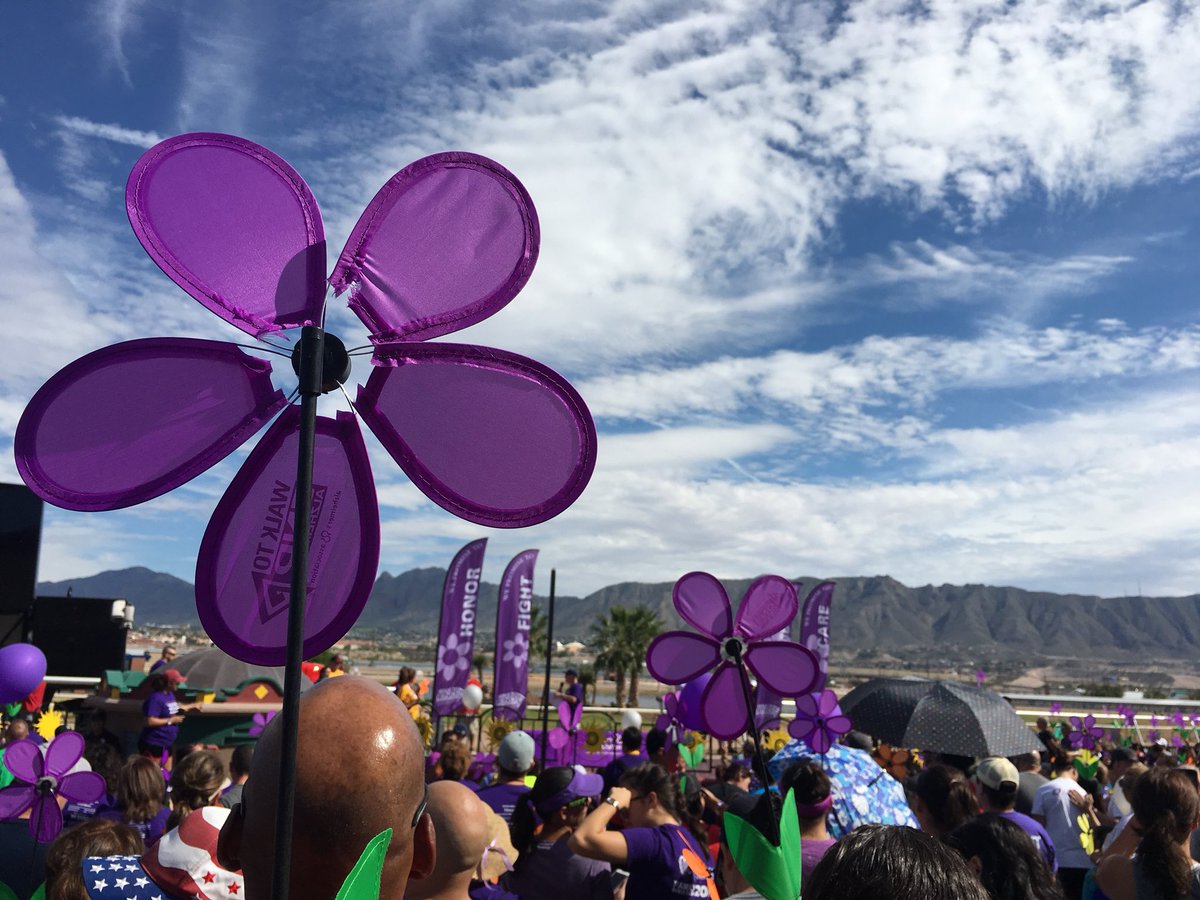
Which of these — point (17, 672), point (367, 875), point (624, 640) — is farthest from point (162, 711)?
point (624, 640)

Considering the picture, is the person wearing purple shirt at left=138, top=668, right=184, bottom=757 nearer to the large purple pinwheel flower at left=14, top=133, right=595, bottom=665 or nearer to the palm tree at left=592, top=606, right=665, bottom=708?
the large purple pinwheel flower at left=14, top=133, right=595, bottom=665

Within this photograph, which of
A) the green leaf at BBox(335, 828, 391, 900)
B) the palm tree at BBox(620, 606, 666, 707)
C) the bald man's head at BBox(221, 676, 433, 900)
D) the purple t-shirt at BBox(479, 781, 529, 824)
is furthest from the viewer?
the palm tree at BBox(620, 606, 666, 707)

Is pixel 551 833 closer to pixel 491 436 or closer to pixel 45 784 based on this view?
pixel 45 784

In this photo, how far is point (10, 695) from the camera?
269 inches

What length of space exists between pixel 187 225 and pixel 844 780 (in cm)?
337

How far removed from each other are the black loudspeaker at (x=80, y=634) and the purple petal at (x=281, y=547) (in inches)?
732

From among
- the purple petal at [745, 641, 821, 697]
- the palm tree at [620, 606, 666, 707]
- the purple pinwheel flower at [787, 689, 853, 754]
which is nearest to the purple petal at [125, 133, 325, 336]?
the purple petal at [745, 641, 821, 697]

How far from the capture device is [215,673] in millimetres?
12109

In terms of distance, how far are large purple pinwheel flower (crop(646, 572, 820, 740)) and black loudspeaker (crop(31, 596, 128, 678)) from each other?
655 inches

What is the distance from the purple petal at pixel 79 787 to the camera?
11.8 feet

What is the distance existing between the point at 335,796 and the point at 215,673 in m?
12.1

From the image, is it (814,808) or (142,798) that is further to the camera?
(142,798)

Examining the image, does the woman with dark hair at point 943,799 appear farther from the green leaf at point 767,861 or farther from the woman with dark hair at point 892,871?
the woman with dark hair at point 892,871

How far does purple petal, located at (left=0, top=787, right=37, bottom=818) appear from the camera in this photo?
3.42 metres
